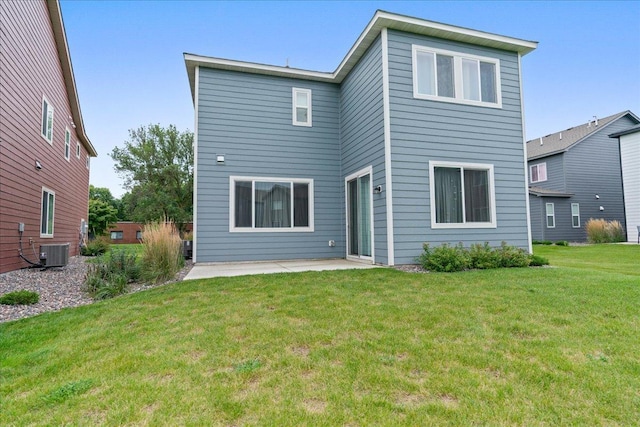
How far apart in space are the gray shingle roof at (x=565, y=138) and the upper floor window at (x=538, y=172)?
616 millimetres

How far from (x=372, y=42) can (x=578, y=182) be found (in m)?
15.8

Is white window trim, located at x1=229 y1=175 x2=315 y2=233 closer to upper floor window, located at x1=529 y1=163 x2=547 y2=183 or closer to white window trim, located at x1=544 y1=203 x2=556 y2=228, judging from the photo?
white window trim, located at x1=544 y1=203 x2=556 y2=228

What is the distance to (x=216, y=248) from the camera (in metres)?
8.08

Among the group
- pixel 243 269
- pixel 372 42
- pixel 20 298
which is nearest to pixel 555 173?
pixel 372 42

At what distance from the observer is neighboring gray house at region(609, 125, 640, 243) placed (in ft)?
47.2

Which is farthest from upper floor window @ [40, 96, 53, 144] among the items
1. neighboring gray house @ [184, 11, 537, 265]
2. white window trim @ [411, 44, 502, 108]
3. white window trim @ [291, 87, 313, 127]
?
white window trim @ [411, 44, 502, 108]

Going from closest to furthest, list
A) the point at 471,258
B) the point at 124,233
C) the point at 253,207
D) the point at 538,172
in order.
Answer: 1. the point at 471,258
2. the point at 253,207
3. the point at 538,172
4. the point at 124,233

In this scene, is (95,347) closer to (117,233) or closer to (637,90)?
(637,90)

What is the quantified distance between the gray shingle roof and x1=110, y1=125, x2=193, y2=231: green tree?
881 inches

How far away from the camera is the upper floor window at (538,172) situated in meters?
18.5

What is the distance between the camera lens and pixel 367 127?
7.66m

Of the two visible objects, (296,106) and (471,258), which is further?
(296,106)

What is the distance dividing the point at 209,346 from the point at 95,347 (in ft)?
3.22

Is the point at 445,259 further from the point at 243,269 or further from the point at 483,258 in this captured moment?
the point at 243,269
